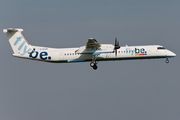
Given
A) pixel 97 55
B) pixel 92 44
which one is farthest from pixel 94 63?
pixel 92 44

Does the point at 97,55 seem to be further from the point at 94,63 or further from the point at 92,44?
the point at 92,44

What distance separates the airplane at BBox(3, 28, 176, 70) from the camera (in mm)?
40500

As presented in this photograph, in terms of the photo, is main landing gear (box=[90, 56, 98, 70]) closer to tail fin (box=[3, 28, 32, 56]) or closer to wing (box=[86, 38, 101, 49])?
wing (box=[86, 38, 101, 49])

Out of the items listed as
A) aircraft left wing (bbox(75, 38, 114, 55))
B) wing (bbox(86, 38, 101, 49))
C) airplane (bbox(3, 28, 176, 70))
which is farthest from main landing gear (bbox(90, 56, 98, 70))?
wing (bbox(86, 38, 101, 49))

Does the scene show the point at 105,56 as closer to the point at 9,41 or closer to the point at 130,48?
the point at 130,48

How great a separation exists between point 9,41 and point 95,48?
1231 cm

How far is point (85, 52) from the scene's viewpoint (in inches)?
1599

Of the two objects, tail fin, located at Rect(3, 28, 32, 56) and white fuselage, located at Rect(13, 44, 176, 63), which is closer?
white fuselage, located at Rect(13, 44, 176, 63)

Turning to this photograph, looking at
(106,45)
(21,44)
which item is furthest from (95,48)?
(21,44)

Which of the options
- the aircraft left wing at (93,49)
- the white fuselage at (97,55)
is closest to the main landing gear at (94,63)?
the white fuselage at (97,55)

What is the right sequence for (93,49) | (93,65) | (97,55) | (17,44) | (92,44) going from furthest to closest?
(17,44), (93,65), (97,55), (93,49), (92,44)

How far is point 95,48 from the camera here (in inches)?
1593

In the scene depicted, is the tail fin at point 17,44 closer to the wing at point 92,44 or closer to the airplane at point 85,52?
the airplane at point 85,52

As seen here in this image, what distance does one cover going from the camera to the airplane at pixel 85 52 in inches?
1594
